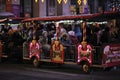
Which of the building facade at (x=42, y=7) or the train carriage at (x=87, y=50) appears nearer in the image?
the train carriage at (x=87, y=50)

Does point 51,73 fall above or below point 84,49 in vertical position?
below

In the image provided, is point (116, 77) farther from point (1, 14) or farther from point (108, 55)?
point (1, 14)

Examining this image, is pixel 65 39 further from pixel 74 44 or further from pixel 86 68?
pixel 86 68

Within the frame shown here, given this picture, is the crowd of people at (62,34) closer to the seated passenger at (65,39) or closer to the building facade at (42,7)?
the seated passenger at (65,39)

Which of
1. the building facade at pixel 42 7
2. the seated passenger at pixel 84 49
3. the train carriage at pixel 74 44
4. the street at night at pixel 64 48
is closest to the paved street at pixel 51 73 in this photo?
the street at night at pixel 64 48

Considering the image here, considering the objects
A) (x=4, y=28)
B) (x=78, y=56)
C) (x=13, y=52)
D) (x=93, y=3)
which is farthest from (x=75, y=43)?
(x=93, y=3)

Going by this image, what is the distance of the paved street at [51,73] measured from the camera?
1597 cm

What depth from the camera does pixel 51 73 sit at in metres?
17.4

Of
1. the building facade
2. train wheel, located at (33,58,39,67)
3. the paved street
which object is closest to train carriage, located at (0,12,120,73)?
train wheel, located at (33,58,39,67)

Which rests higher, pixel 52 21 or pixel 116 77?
pixel 52 21

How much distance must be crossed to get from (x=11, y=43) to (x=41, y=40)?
10.1 ft

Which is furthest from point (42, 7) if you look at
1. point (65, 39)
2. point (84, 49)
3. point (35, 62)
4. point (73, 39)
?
point (84, 49)

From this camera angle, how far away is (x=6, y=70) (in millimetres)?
18453

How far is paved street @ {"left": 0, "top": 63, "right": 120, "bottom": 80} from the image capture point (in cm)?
1597
